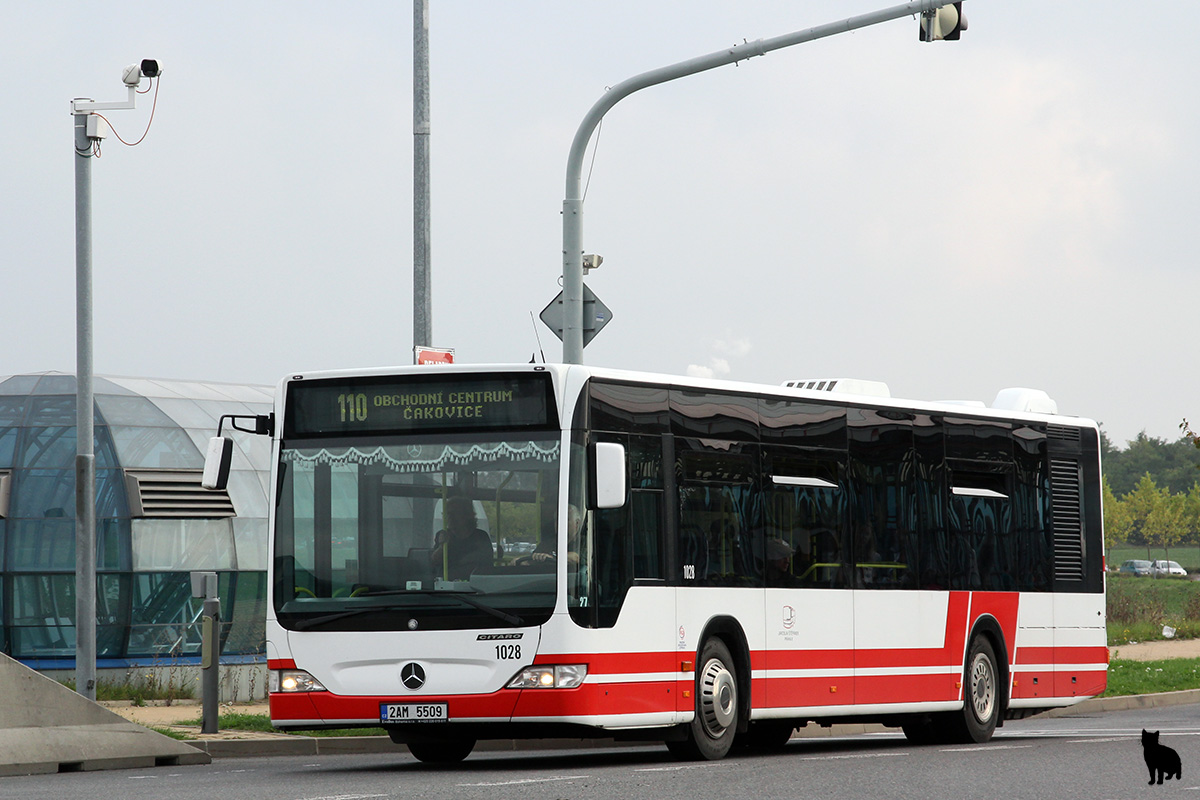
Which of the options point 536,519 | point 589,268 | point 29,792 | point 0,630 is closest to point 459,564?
point 536,519

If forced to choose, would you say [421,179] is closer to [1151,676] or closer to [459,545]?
[459,545]

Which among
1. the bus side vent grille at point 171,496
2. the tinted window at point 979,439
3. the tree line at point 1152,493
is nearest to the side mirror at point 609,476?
the tinted window at point 979,439

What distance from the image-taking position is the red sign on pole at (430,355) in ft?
54.8

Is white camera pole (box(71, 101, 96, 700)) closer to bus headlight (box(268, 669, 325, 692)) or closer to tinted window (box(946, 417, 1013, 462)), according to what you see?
bus headlight (box(268, 669, 325, 692))

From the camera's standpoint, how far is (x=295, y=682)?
42.8 feet

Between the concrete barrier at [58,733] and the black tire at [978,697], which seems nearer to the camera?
the concrete barrier at [58,733]

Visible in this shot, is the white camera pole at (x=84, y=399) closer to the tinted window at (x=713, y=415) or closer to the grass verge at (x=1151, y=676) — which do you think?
the tinted window at (x=713, y=415)

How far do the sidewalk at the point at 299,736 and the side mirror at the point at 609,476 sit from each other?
6.09 meters

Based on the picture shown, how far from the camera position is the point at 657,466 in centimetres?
1359

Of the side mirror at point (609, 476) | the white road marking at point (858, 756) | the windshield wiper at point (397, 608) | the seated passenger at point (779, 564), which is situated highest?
the side mirror at point (609, 476)

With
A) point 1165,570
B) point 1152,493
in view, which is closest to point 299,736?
point 1165,570

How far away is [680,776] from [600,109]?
288 inches

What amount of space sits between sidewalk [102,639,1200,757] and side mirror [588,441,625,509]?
6.09m

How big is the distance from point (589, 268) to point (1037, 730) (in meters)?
7.49
